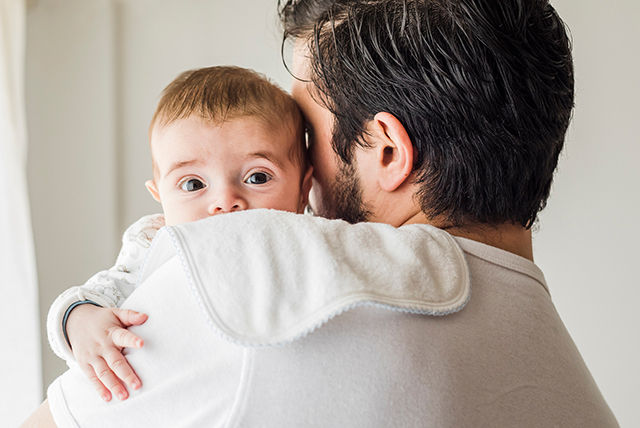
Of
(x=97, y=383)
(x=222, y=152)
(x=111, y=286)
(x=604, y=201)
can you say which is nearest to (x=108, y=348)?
(x=97, y=383)

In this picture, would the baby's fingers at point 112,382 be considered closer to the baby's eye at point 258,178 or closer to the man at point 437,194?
the man at point 437,194

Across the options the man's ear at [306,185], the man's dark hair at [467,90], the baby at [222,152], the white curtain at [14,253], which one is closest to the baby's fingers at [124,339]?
the baby at [222,152]

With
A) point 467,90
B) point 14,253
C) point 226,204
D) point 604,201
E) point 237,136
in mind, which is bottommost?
point 14,253

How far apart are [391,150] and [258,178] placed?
33 cm

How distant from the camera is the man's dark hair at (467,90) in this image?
3.01ft

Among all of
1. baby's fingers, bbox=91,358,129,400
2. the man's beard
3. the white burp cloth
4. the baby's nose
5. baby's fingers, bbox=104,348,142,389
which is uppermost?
the white burp cloth

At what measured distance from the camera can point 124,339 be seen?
0.77 meters

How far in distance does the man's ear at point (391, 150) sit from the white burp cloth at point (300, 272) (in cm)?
22

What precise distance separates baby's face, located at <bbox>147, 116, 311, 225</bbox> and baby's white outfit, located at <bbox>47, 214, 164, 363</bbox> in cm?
12

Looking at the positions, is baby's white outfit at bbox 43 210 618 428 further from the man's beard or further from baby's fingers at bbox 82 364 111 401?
the man's beard

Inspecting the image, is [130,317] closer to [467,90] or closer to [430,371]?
[430,371]

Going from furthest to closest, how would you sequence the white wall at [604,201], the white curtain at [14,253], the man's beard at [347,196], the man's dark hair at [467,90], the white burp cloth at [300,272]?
the white wall at [604,201] → the white curtain at [14,253] → the man's beard at [347,196] → the man's dark hair at [467,90] → the white burp cloth at [300,272]

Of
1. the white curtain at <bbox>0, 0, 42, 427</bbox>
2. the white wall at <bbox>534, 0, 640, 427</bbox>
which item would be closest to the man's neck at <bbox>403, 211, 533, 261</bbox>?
the white wall at <bbox>534, 0, 640, 427</bbox>

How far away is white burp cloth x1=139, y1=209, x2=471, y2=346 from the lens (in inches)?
25.6
